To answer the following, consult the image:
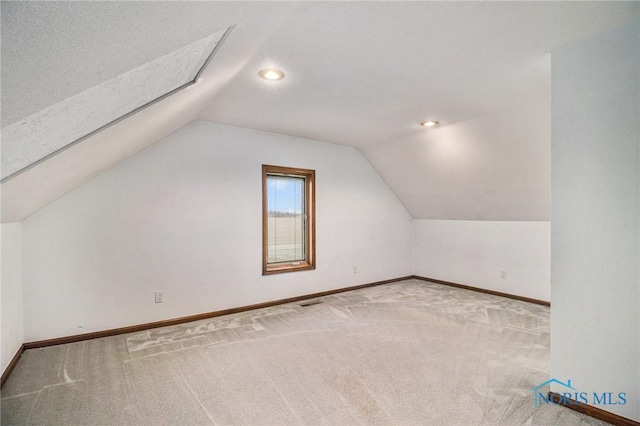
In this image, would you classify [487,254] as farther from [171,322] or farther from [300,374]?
[171,322]

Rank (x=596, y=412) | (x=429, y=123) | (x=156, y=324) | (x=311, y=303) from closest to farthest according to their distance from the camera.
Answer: (x=596, y=412)
(x=156, y=324)
(x=429, y=123)
(x=311, y=303)

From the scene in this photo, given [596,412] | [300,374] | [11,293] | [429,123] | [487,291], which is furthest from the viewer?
[487,291]

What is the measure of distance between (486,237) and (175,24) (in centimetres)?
501

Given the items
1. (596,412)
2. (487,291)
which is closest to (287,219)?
(487,291)

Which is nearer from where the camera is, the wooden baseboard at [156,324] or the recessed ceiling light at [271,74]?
the recessed ceiling light at [271,74]

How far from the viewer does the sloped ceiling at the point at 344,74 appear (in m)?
0.87

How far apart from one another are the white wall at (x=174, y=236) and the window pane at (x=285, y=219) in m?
0.25

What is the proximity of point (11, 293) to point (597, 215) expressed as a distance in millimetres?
4153

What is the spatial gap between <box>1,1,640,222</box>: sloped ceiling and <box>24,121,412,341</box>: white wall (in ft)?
1.13

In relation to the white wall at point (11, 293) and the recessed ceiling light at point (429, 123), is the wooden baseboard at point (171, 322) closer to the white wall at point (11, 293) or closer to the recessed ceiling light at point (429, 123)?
the white wall at point (11, 293)

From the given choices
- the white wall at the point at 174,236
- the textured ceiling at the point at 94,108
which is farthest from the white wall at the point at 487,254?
the textured ceiling at the point at 94,108

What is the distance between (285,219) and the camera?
4.51 m

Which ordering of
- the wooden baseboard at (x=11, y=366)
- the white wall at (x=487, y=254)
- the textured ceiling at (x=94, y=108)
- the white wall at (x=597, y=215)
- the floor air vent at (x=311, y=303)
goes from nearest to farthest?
the textured ceiling at (x=94, y=108), the white wall at (x=597, y=215), the wooden baseboard at (x=11, y=366), the floor air vent at (x=311, y=303), the white wall at (x=487, y=254)

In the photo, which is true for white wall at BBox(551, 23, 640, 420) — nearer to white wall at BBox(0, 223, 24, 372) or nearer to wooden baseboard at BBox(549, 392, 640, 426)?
wooden baseboard at BBox(549, 392, 640, 426)
